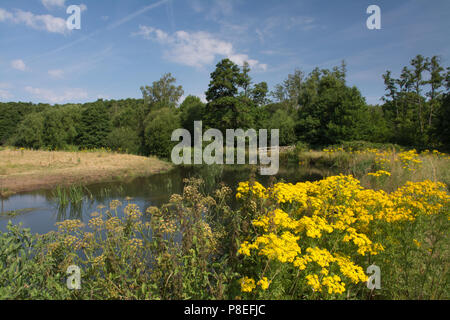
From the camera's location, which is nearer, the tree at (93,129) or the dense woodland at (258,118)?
the dense woodland at (258,118)

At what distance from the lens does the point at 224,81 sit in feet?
97.0

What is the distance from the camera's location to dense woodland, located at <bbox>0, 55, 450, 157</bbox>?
23.7m

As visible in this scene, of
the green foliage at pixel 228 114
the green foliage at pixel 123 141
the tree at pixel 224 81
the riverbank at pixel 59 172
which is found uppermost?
the tree at pixel 224 81

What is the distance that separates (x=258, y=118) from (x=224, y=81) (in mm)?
8218

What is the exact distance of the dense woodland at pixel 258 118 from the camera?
77.9 ft

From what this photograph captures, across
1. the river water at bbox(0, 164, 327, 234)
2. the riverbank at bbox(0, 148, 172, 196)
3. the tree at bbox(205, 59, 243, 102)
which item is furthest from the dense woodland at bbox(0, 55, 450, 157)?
the river water at bbox(0, 164, 327, 234)

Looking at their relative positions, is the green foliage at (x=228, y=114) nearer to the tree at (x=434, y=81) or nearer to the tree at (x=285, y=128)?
the tree at (x=285, y=128)

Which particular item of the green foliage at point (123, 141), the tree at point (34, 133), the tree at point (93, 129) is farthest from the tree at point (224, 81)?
the tree at point (34, 133)

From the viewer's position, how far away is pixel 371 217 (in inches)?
125

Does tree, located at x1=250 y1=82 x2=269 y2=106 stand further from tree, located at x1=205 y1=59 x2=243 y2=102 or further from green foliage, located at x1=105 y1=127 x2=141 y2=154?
green foliage, located at x1=105 y1=127 x2=141 y2=154

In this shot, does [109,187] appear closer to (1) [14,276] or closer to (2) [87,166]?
Answer: (2) [87,166]

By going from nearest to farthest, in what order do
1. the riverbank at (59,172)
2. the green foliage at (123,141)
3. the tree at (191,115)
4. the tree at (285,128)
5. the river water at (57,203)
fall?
the river water at (57,203) < the riverbank at (59,172) < the tree at (285,128) < the green foliage at (123,141) < the tree at (191,115)

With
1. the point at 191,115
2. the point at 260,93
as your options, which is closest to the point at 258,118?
the point at 260,93

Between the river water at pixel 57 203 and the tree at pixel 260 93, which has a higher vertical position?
the tree at pixel 260 93
